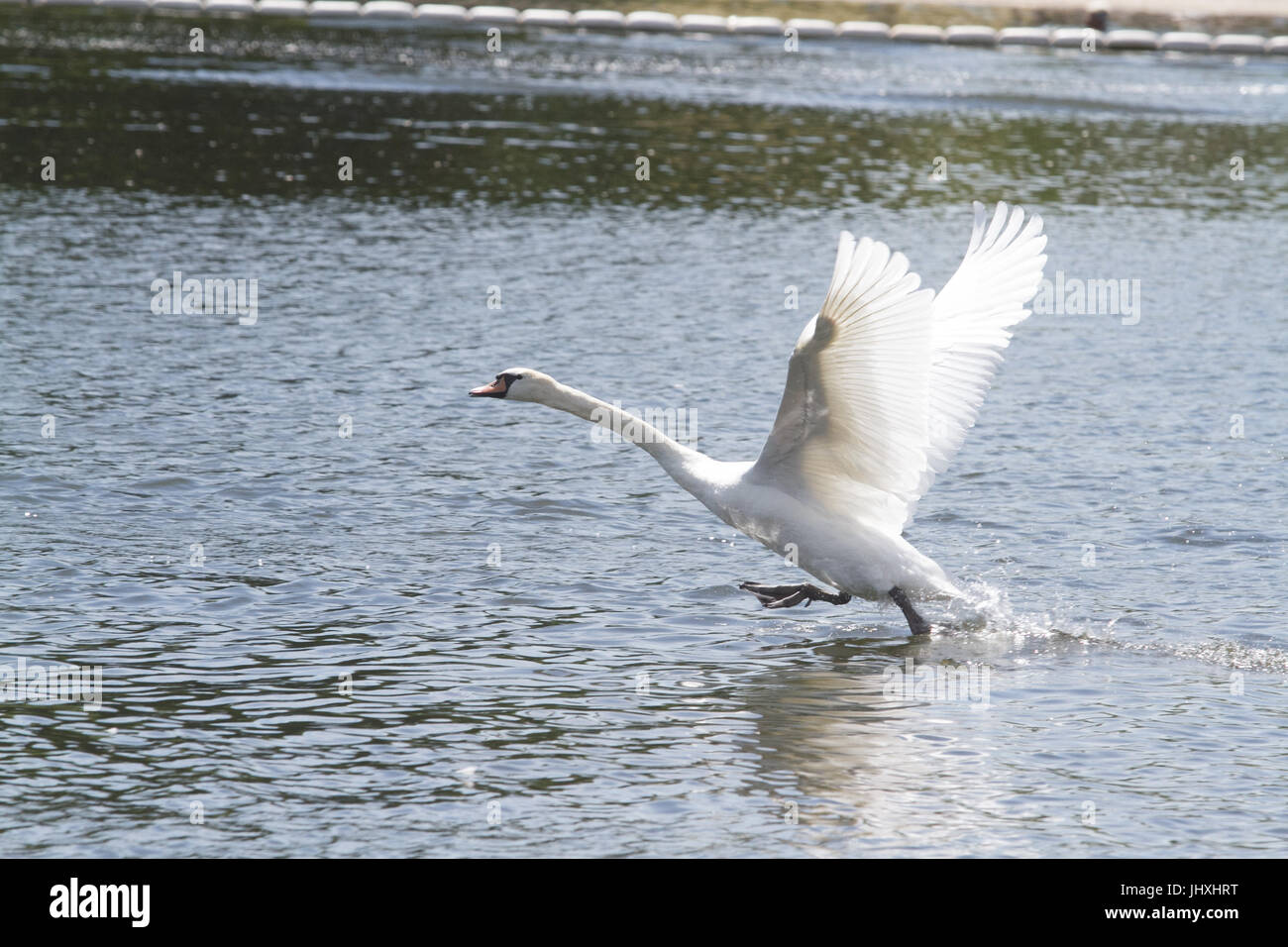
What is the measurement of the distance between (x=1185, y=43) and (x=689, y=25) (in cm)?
1176

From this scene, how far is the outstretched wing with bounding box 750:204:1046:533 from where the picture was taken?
862cm

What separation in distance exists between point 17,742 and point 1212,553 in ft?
24.5

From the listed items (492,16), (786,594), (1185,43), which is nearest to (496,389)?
(786,594)

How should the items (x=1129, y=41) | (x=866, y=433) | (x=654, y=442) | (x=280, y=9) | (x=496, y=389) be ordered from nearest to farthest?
(x=866, y=433) → (x=654, y=442) → (x=496, y=389) → (x=280, y=9) → (x=1129, y=41)

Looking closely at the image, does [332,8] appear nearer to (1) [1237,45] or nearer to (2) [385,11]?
(2) [385,11]

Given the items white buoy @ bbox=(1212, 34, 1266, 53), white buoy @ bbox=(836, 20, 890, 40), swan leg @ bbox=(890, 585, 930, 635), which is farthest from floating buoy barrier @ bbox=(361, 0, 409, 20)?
swan leg @ bbox=(890, 585, 930, 635)

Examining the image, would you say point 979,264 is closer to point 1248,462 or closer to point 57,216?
point 1248,462

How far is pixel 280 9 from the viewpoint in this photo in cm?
4203

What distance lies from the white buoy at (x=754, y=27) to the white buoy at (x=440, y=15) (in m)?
6.33

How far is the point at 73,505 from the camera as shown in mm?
11695

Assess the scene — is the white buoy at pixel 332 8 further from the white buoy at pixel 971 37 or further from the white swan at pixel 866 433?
the white swan at pixel 866 433

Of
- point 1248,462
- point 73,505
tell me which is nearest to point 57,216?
point 73,505

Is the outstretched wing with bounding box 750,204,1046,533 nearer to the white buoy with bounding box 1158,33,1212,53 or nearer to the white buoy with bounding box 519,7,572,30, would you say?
the white buoy with bounding box 519,7,572,30
